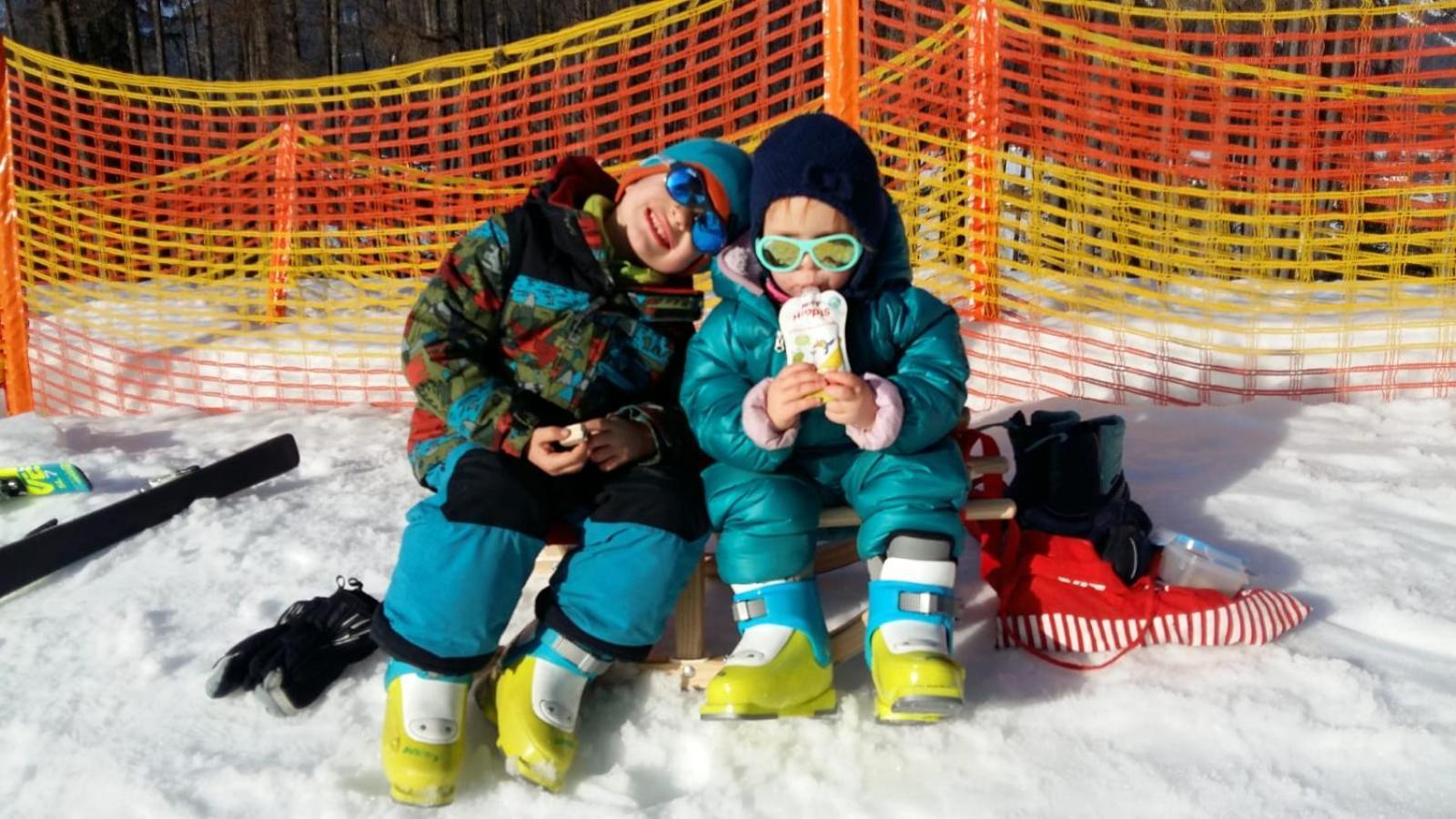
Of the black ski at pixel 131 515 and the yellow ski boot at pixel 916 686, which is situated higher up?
the yellow ski boot at pixel 916 686

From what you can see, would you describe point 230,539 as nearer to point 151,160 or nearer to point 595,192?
point 595,192

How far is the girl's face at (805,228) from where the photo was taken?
7.41 ft

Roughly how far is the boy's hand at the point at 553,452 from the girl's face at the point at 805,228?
1.96ft

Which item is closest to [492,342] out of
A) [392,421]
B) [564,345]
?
[564,345]

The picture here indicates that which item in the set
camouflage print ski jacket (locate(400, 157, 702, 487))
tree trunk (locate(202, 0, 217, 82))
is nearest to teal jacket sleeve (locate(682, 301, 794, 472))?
camouflage print ski jacket (locate(400, 157, 702, 487))

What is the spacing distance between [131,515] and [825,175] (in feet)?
7.88

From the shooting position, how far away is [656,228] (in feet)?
8.00

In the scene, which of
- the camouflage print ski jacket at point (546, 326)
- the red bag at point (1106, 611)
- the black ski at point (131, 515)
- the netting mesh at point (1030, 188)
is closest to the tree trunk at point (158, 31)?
the netting mesh at point (1030, 188)

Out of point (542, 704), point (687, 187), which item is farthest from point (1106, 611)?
point (687, 187)

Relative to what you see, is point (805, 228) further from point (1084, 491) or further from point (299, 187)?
point (299, 187)

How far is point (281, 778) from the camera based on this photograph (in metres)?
1.98

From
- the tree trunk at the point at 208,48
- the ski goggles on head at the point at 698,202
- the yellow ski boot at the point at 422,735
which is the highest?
the tree trunk at the point at 208,48

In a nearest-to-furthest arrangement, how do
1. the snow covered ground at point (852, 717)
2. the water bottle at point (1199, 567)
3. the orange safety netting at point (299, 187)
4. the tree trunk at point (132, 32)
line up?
the snow covered ground at point (852, 717)
the water bottle at point (1199, 567)
the orange safety netting at point (299, 187)
the tree trunk at point (132, 32)

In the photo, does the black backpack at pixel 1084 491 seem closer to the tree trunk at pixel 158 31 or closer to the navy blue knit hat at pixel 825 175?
the navy blue knit hat at pixel 825 175
